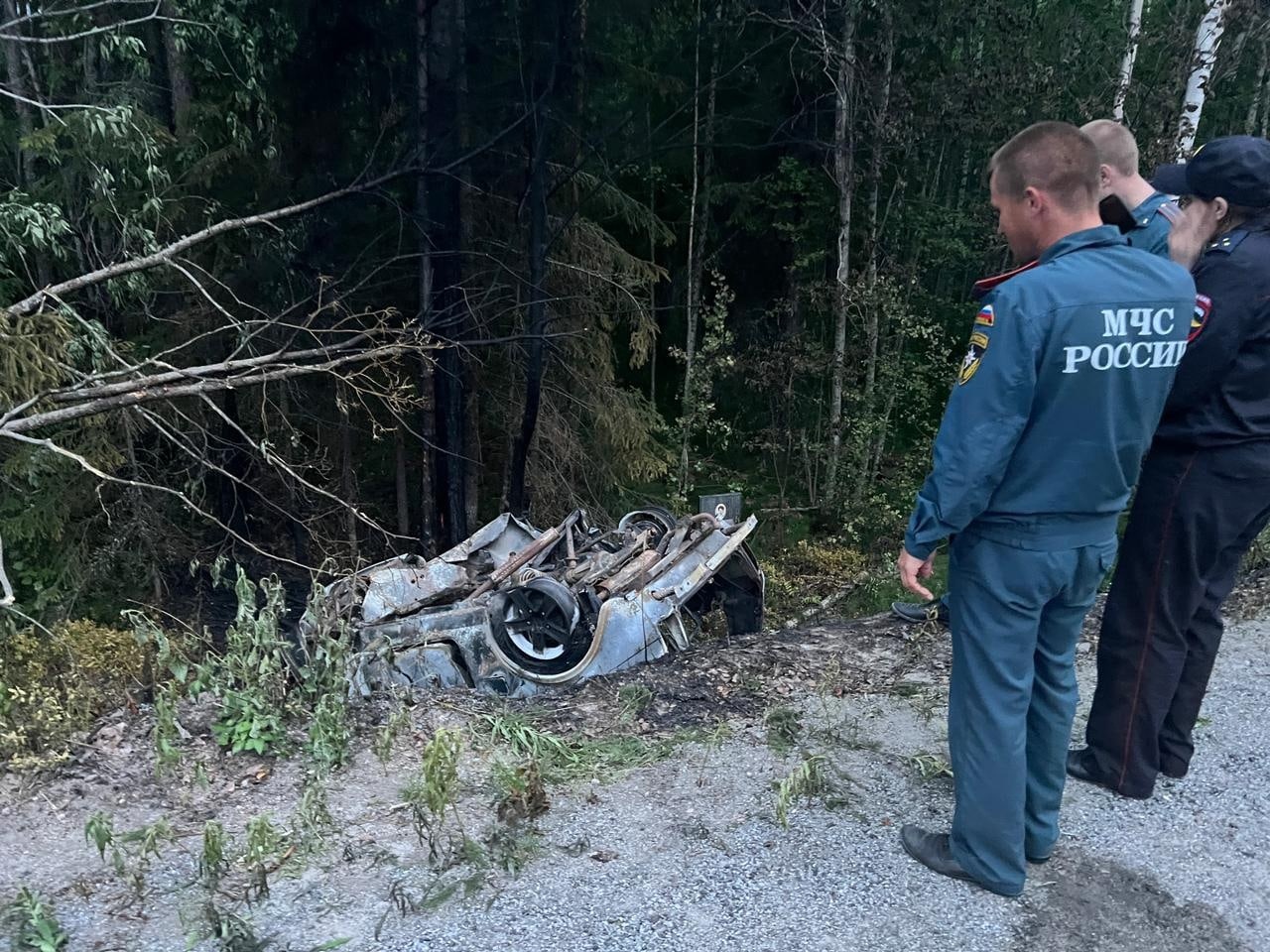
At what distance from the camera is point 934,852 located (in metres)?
3.06

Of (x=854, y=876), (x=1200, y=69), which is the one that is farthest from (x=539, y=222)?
(x=854, y=876)

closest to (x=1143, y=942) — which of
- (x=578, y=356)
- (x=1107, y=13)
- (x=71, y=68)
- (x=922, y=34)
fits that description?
(x=578, y=356)

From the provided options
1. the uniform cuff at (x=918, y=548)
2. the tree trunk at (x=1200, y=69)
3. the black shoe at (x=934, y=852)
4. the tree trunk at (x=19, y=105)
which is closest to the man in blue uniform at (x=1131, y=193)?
the uniform cuff at (x=918, y=548)

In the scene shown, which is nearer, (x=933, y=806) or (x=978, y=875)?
(x=978, y=875)

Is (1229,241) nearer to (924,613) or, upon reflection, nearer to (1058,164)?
(1058,164)

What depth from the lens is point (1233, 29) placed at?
9711mm

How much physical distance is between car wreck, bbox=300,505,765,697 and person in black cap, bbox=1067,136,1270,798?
8.37 ft

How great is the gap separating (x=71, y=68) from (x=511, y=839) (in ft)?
36.5

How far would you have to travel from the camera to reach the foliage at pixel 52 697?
3578 mm

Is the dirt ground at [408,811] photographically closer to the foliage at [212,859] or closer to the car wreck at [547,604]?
the foliage at [212,859]

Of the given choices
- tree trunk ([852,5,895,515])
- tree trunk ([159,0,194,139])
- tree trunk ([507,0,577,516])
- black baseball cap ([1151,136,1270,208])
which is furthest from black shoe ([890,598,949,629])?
tree trunk ([159,0,194,139])

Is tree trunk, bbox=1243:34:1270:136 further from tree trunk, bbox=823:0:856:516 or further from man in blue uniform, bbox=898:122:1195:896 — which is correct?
man in blue uniform, bbox=898:122:1195:896

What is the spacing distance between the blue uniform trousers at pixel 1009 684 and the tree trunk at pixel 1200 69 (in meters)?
8.32

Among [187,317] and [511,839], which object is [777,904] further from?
[187,317]
